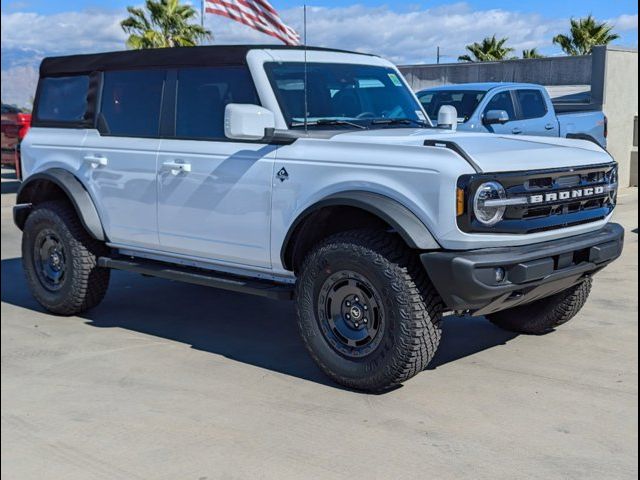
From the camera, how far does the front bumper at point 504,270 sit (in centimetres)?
428

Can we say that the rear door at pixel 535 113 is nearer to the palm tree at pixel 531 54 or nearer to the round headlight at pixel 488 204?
the palm tree at pixel 531 54

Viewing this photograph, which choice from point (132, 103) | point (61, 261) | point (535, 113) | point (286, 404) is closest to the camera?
point (286, 404)

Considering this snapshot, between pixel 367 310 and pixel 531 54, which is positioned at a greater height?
pixel 531 54

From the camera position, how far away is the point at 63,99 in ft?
22.2

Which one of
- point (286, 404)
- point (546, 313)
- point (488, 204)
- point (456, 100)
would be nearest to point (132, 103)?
point (286, 404)

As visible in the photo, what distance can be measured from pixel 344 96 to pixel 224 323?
198cm

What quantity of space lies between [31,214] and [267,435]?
11.4 feet

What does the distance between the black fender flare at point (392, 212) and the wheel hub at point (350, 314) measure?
386 millimetres

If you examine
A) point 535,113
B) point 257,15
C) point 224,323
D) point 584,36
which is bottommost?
point 224,323

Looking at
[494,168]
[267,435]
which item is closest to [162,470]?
[267,435]

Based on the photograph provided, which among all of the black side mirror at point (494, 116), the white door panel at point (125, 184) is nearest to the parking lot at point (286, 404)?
the white door panel at point (125, 184)

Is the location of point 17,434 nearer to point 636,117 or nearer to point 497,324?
point 497,324

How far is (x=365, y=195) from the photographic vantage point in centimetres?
461

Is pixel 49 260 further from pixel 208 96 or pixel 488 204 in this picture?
pixel 488 204
